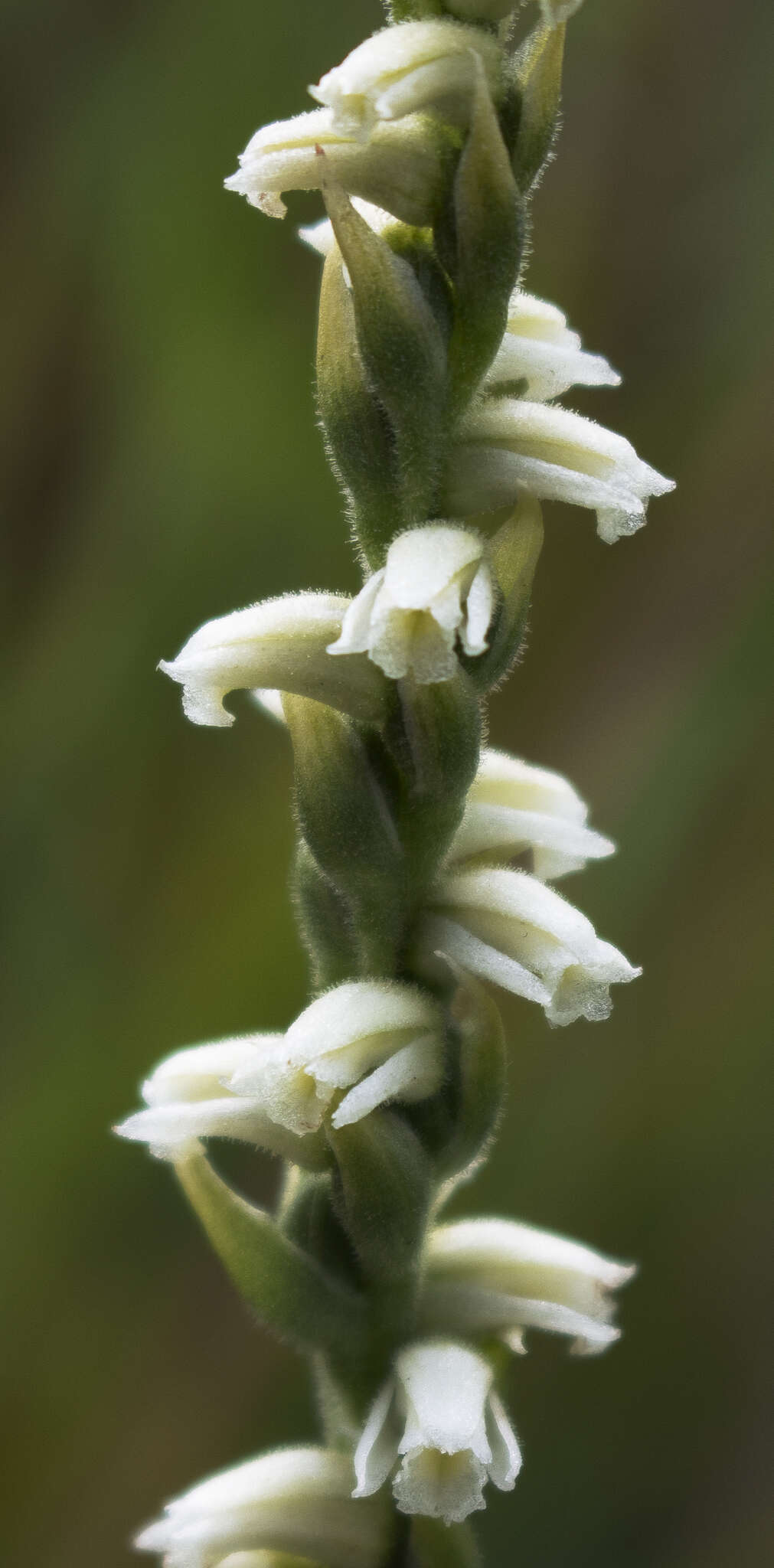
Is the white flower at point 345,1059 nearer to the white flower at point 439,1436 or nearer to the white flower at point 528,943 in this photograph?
the white flower at point 528,943

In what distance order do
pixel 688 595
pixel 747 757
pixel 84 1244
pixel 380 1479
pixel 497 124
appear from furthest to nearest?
pixel 688 595 < pixel 747 757 < pixel 84 1244 < pixel 380 1479 < pixel 497 124

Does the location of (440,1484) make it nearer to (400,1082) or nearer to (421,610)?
(400,1082)

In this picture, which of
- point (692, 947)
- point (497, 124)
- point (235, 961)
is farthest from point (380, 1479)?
point (692, 947)

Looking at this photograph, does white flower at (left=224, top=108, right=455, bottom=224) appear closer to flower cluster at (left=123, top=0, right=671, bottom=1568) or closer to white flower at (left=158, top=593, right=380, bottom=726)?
flower cluster at (left=123, top=0, right=671, bottom=1568)

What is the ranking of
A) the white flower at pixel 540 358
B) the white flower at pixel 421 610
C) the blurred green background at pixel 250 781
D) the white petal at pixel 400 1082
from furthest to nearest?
the blurred green background at pixel 250 781
the white flower at pixel 540 358
the white petal at pixel 400 1082
the white flower at pixel 421 610

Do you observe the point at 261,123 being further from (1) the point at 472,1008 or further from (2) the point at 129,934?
(1) the point at 472,1008

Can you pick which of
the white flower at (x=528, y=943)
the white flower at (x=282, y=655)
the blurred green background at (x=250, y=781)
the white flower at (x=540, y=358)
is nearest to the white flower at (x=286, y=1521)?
the white flower at (x=528, y=943)
